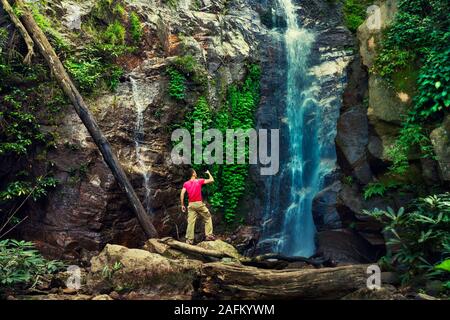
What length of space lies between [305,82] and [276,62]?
1.46m

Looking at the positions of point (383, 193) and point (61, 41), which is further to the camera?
point (61, 41)

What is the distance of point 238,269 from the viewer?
664cm

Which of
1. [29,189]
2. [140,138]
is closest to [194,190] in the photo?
[140,138]

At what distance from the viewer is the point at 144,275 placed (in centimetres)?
709

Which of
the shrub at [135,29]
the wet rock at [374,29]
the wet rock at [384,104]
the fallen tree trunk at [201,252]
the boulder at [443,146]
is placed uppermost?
the shrub at [135,29]

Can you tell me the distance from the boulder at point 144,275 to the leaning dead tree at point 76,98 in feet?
9.87

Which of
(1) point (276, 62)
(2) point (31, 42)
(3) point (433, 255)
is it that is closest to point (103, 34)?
(2) point (31, 42)

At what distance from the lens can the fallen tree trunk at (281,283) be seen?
6121 mm

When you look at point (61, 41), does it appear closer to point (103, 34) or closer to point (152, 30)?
point (103, 34)

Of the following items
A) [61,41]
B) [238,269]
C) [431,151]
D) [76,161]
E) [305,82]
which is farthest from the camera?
[305,82]

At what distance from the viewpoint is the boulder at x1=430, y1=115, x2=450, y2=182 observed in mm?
8039

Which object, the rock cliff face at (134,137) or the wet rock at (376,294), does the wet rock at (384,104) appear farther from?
the rock cliff face at (134,137)

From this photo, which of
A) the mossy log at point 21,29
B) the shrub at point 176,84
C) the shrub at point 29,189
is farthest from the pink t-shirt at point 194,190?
the mossy log at point 21,29

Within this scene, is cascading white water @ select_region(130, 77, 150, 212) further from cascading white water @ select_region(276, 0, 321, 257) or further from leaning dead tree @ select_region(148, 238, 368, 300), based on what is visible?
cascading white water @ select_region(276, 0, 321, 257)
